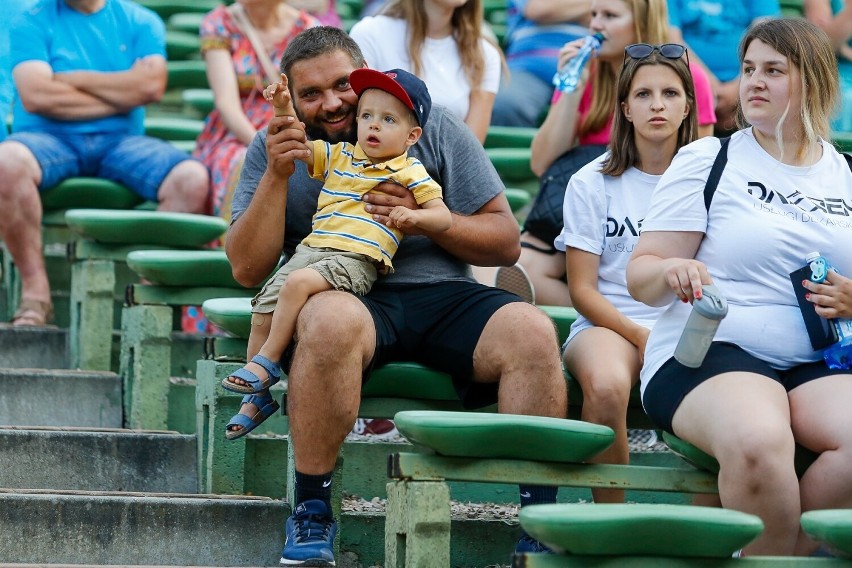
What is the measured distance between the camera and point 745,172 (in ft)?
9.46

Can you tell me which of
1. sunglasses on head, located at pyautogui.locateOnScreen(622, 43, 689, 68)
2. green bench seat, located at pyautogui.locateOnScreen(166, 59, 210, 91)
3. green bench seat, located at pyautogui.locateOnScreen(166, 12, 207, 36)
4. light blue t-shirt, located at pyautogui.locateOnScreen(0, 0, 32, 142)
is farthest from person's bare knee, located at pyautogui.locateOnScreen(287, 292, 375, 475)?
green bench seat, located at pyautogui.locateOnScreen(166, 12, 207, 36)

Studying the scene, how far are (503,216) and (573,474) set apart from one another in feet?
2.60

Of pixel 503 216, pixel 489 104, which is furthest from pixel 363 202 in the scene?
pixel 489 104

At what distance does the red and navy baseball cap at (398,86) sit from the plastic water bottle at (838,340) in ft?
3.05

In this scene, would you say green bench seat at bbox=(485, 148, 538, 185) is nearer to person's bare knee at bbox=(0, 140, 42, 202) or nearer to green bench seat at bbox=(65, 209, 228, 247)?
green bench seat at bbox=(65, 209, 228, 247)

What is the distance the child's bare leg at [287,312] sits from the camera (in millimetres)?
2939

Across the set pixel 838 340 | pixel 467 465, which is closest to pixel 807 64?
pixel 838 340

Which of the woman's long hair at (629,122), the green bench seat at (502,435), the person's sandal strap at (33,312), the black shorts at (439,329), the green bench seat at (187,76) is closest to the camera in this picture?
the green bench seat at (502,435)

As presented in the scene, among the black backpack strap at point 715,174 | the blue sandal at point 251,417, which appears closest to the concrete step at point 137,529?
the blue sandal at point 251,417

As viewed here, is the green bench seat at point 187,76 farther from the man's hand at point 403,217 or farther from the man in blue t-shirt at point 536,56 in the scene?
the man's hand at point 403,217

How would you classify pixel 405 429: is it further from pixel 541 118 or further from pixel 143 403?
pixel 541 118

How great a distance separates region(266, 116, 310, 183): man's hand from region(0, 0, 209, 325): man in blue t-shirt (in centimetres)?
155

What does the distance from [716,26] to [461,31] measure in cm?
138

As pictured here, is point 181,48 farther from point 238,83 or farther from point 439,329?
point 439,329
